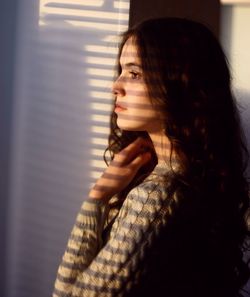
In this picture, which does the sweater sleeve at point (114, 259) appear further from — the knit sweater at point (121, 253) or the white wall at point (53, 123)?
the white wall at point (53, 123)

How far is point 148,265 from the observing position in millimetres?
887

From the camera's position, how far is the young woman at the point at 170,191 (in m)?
A: 0.89

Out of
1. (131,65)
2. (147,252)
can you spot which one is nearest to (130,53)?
(131,65)

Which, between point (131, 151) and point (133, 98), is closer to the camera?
point (133, 98)

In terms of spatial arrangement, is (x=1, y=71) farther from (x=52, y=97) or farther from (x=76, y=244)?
(x=76, y=244)

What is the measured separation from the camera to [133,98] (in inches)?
37.9

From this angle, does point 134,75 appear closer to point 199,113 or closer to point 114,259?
point 199,113

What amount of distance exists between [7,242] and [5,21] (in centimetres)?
81

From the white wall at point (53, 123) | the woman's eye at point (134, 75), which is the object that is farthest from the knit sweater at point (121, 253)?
the white wall at point (53, 123)

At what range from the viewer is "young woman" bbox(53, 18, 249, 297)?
89 cm

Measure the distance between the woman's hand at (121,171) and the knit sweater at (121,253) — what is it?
0.10 metres

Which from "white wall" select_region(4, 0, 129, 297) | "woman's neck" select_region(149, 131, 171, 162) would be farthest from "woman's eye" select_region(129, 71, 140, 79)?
"white wall" select_region(4, 0, 129, 297)

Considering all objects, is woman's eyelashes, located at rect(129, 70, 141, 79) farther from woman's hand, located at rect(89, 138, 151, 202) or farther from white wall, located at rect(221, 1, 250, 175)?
white wall, located at rect(221, 1, 250, 175)

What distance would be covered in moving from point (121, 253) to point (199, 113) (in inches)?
15.1
